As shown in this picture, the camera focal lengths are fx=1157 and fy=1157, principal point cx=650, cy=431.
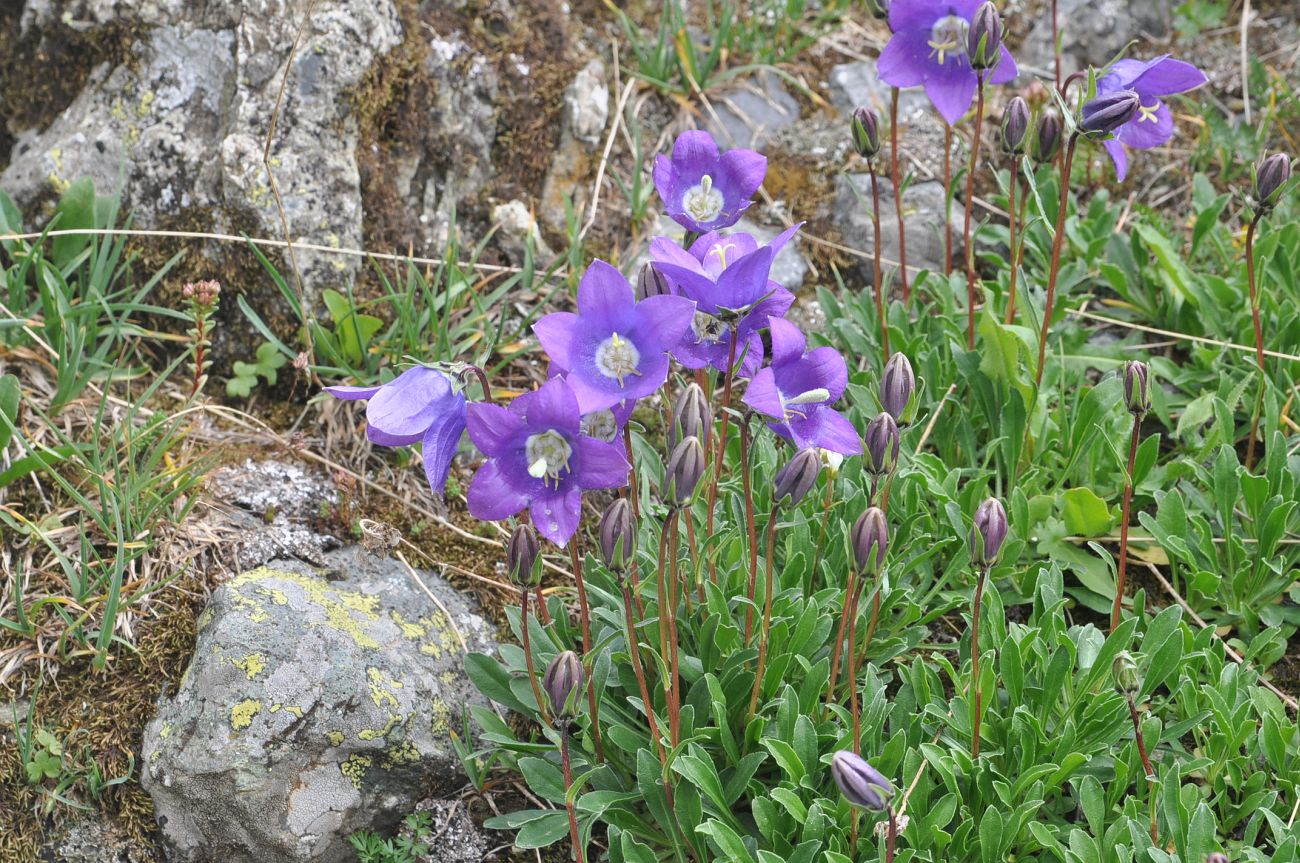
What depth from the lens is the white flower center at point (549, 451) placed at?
2217 mm

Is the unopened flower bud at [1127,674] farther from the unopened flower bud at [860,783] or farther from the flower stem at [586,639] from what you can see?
the flower stem at [586,639]

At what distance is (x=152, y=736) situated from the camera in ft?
9.65

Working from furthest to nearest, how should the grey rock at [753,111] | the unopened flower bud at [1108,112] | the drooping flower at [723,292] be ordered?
1. the grey rock at [753,111]
2. the unopened flower bud at [1108,112]
3. the drooping flower at [723,292]

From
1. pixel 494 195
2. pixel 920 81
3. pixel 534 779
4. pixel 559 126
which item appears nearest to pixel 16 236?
pixel 494 195

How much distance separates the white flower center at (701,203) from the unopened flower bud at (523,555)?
1083 millimetres

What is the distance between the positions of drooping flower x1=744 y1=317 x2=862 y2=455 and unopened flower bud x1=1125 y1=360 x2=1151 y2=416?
622 mm

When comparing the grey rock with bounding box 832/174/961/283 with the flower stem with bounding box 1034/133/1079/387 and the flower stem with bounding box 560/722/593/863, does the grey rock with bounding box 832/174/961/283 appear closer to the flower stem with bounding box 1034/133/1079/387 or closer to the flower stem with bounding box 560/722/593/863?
the flower stem with bounding box 1034/133/1079/387

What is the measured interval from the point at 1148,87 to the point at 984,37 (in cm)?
69

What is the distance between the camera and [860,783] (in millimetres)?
1988

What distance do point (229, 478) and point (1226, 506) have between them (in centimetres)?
296

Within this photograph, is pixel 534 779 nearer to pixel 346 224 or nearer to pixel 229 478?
pixel 229 478

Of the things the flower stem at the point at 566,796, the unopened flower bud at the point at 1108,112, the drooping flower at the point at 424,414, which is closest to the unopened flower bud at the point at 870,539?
the flower stem at the point at 566,796

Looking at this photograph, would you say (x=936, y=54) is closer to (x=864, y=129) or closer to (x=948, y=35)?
(x=948, y=35)

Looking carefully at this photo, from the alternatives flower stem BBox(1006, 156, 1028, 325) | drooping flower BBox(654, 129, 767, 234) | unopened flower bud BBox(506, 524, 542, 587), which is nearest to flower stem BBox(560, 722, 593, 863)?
unopened flower bud BBox(506, 524, 542, 587)
